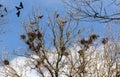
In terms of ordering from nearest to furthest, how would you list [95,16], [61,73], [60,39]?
1. [95,16]
2. [61,73]
3. [60,39]

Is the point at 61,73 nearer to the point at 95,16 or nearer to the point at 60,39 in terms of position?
the point at 60,39

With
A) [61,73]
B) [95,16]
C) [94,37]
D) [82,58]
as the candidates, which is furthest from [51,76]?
[95,16]

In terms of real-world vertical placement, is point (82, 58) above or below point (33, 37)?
below

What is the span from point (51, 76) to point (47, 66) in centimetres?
72

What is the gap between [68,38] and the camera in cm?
1934

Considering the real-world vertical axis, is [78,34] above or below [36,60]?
above

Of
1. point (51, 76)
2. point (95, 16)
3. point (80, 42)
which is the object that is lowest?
point (51, 76)

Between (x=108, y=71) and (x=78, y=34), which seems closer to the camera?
(x=108, y=71)

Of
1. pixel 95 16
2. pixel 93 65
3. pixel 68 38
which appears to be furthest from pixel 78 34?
pixel 95 16

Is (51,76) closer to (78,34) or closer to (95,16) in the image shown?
(78,34)

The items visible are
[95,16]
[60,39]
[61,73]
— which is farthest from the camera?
[60,39]

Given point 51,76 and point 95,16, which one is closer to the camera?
point 95,16

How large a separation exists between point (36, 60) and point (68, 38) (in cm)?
217

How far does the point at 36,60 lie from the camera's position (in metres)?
18.9
